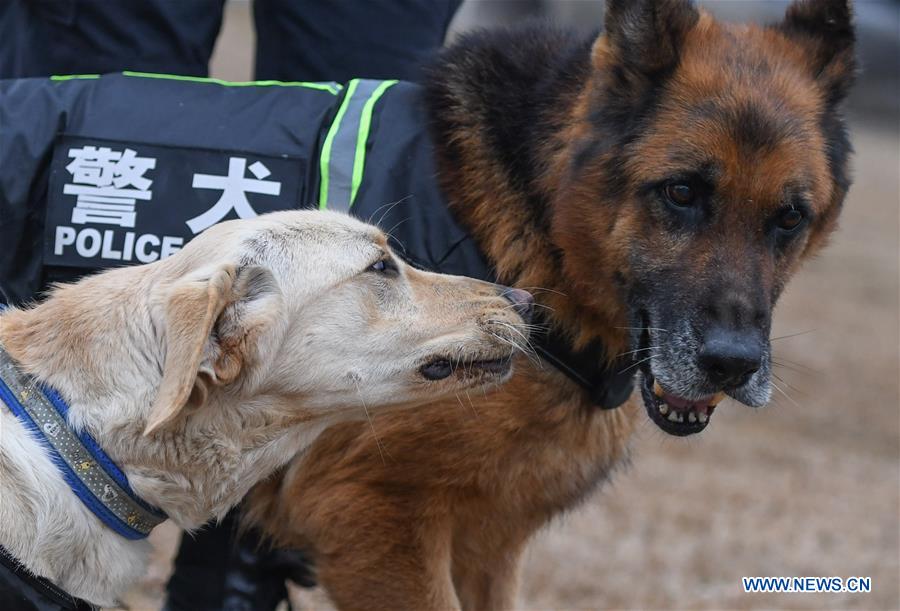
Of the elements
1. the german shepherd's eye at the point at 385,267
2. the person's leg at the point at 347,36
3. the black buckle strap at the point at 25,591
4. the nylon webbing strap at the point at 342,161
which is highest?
the person's leg at the point at 347,36

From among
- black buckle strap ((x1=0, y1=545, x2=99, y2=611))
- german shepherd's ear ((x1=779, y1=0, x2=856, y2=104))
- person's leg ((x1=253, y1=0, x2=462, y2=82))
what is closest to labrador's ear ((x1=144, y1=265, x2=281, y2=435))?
black buckle strap ((x1=0, y1=545, x2=99, y2=611))

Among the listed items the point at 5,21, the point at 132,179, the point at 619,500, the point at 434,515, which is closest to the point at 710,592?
the point at 619,500

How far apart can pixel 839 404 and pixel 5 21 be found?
7.55 m

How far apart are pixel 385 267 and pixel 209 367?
2.00 feet

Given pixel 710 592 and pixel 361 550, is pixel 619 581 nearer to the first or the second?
pixel 710 592

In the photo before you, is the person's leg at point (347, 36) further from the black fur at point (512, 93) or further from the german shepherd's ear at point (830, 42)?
the german shepherd's ear at point (830, 42)

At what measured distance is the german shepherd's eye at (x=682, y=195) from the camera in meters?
3.33

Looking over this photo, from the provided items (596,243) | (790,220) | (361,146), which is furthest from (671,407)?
(361,146)

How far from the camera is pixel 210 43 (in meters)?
4.37

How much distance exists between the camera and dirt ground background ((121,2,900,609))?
18.2 feet

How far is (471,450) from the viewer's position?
3506 mm

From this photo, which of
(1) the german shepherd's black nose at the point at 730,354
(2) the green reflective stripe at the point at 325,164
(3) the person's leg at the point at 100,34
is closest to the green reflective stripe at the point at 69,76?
(3) the person's leg at the point at 100,34

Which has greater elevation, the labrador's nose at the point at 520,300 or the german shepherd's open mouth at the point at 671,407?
the labrador's nose at the point at 520,300

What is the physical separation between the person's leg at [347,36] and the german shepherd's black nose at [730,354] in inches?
60.5
